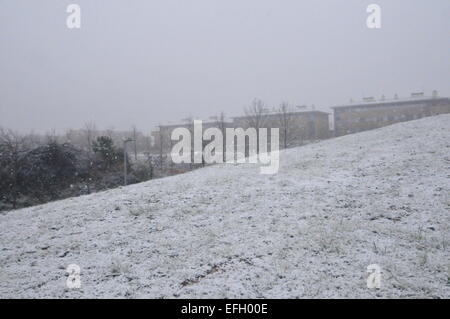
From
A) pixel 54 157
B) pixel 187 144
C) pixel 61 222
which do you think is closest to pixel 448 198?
pixel 61 222

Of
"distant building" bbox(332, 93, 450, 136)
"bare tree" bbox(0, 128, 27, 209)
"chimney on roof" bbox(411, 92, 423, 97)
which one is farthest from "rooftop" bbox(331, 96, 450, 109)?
"bare tree" bbox(0, 128, 27, 209)

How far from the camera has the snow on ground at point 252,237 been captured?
645cm

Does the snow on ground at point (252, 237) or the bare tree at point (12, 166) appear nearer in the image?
the snow on ground at point (252, 237)

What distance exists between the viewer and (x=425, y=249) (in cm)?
728

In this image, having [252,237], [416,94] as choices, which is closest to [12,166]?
[252,237]

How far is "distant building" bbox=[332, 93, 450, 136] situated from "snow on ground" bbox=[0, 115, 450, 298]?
76.7 m

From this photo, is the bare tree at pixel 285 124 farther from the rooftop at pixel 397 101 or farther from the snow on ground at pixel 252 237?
the rooftop at pixel 397 101

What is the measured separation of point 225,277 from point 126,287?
2241 mm

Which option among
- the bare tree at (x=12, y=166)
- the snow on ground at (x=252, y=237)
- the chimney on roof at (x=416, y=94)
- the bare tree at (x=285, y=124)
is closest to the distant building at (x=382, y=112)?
the chimney on roof at (x=416, y=94)

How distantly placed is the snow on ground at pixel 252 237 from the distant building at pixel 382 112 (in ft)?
252

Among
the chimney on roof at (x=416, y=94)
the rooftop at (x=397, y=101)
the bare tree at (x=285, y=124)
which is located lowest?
the bare tree at (x=285, y=124)

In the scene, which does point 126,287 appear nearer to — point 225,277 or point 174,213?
point 225,277

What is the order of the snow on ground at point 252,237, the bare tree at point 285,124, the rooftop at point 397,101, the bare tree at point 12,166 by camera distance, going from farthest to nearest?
the rooftop at point 397,101
the bare tree at point 285,124
the bare tree at point 12,166
the snow on ground at point 252,237
